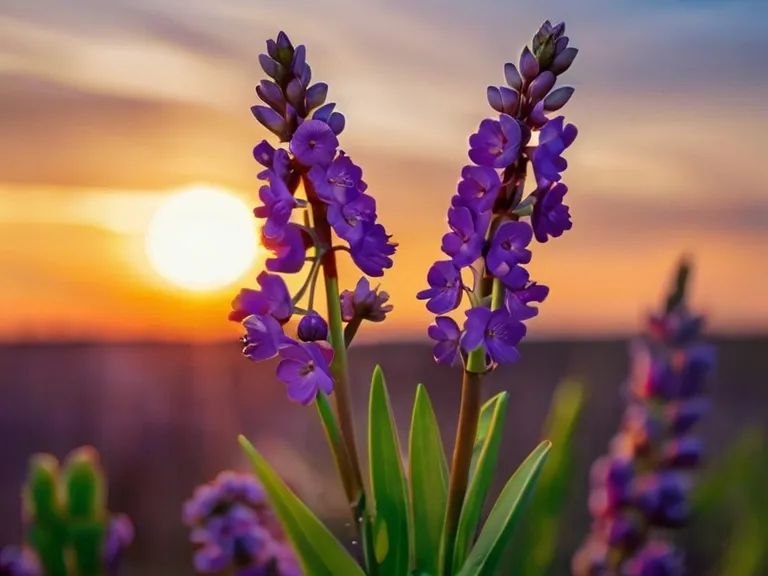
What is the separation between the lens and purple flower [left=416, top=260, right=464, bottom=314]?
69 centimetres

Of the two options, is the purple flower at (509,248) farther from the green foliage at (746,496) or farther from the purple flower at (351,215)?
the green foliage at (746,496)

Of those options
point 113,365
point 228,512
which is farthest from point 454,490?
point 113,365

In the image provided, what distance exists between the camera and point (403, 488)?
0.86 meters

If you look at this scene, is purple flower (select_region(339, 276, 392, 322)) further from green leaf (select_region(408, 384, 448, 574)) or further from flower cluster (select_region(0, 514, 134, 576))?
flower cluster (select_region(0, 514, 134, 576))

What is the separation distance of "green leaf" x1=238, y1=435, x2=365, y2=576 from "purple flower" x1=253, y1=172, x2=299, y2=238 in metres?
0.19

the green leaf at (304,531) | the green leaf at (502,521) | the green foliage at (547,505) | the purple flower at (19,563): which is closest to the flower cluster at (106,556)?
the purple flower at (19,563)

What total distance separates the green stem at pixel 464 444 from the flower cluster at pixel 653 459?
46.9 inches

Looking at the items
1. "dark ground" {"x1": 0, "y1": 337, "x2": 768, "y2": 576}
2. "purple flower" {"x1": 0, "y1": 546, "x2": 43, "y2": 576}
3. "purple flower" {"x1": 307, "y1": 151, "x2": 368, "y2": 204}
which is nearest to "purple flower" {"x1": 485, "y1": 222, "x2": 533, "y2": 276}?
"purple flower" {"x1": 307, "y1": 151, "x2": 368, "y2": 204}

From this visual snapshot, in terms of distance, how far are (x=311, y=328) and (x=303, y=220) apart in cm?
9

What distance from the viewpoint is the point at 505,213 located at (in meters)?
0.73

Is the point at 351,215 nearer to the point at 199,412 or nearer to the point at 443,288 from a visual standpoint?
the point at 443,288

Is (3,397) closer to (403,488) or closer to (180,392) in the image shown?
(180,392)

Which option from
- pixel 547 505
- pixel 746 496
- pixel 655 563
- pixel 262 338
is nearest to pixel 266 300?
pixel 262 338

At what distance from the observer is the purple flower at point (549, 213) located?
722mm
